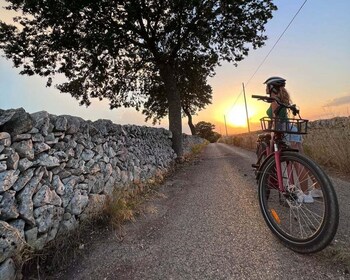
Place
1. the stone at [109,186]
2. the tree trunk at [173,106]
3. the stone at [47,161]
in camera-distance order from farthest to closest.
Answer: the tree trunk at [173,106]
the stone at [109,186]
the stone at [47,161]

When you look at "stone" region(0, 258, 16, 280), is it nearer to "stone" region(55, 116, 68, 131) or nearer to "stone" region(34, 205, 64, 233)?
"stone" region(34, 205, 64, 233)

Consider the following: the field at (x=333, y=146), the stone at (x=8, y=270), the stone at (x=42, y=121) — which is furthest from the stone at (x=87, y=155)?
the field at (x=333, y=146)

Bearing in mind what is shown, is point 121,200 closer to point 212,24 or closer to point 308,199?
point 308,199

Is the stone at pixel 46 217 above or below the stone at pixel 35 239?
above

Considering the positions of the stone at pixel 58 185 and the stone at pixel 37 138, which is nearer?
the stone at pixel 37 138

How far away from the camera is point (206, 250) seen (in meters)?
2.68

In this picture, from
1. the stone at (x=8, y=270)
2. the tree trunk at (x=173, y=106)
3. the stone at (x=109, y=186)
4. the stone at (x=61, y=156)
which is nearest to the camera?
the stone at (x=8, y=270)

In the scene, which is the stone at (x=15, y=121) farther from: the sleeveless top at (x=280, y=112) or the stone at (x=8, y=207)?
the sleeveless top at (x=280, y=112)

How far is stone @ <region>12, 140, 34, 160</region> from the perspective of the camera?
8.36ft

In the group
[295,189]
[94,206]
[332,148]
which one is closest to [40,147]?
[94,206]

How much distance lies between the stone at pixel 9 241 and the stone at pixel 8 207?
3.2 inches

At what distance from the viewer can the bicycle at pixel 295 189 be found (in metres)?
2.17

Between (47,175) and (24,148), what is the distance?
0.44 meters

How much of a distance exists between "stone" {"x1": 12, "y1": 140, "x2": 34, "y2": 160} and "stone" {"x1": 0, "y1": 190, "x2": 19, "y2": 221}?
0.42m
